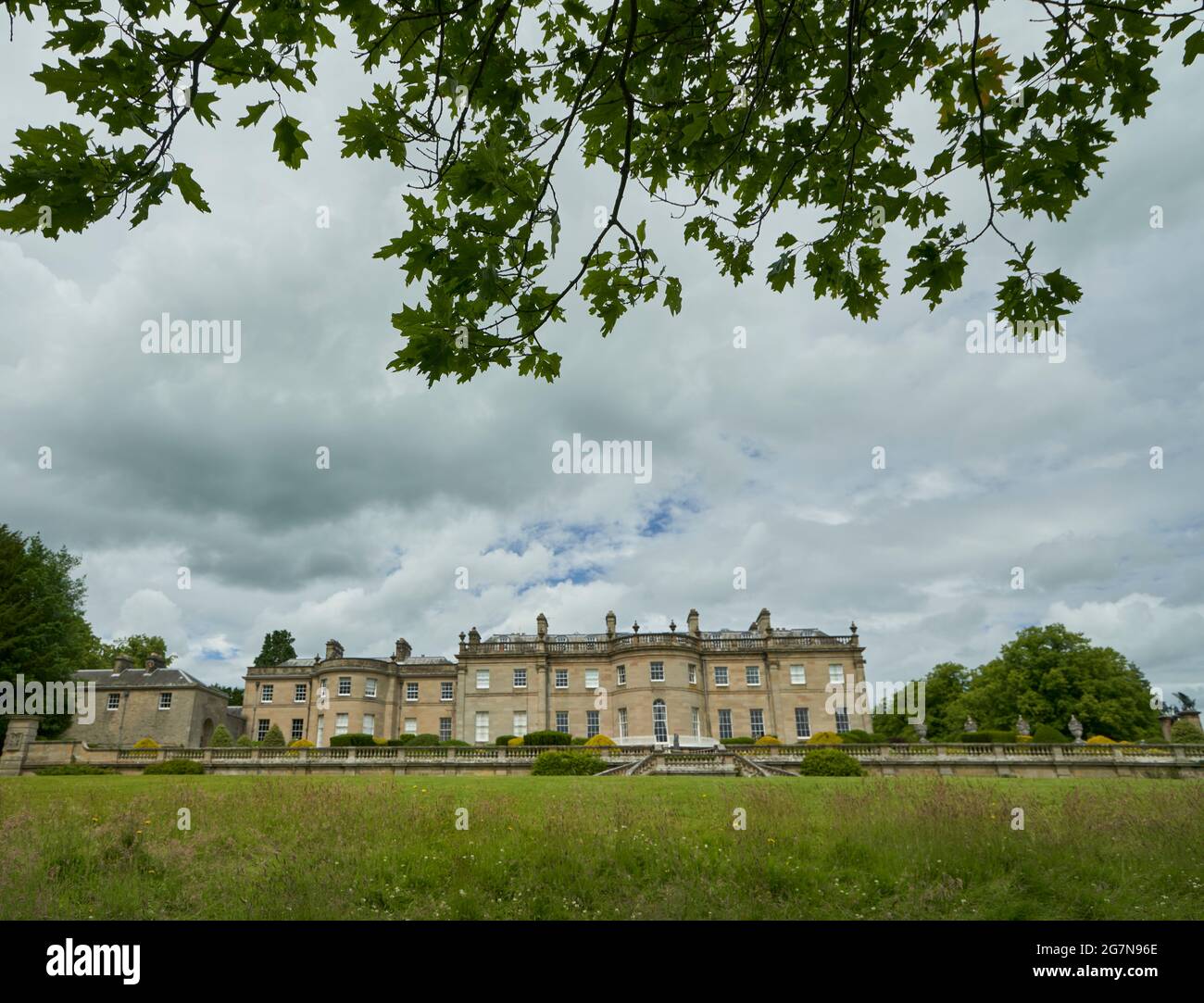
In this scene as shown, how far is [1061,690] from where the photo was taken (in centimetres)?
4681

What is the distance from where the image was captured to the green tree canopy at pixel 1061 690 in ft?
146

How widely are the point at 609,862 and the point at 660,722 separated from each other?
37.2 m

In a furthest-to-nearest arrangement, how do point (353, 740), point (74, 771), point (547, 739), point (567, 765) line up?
1. point (353, 740)
2. point (547, 739)
3. point (74, 771)
4. point (567, 765)

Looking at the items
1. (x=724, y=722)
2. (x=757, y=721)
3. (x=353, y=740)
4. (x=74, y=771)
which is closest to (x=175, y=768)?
(x=74, y=771)

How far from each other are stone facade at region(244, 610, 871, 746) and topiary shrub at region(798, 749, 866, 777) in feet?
59.1

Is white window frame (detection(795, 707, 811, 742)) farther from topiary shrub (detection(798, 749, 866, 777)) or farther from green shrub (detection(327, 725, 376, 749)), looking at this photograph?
green shrub (detection(327, 725, 376, 749))

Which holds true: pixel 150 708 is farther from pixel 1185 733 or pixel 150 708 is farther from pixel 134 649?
pixel 1185 733

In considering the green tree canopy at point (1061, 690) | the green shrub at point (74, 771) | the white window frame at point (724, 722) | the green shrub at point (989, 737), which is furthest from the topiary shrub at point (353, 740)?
the green tree canopy at point (1061, 690)

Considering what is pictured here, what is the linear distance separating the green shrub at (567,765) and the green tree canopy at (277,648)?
172 feet

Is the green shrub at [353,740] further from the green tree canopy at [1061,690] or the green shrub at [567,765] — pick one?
the green tree canopy at [1061,690]

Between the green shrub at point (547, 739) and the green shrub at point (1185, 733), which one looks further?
the green shrub at point (1185, 733)

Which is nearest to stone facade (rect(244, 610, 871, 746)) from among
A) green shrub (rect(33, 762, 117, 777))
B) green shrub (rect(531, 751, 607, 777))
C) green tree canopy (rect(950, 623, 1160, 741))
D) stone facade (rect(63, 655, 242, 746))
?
stone facade (rect(63, 655, 242, 746))

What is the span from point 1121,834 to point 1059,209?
8417 millimetres

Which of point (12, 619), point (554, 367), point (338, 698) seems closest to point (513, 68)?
point (554, 367)
